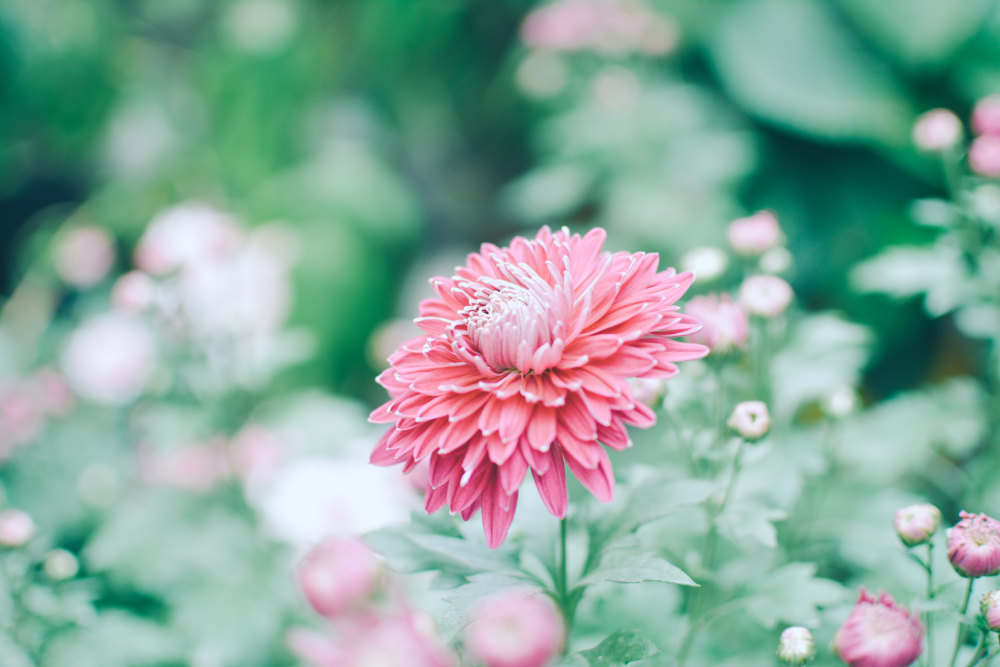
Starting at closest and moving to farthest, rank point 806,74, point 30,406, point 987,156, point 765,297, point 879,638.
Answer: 1. point 879,638
2. point 765,297
3. point 987,156
4. point 30,406
5. point 806,74

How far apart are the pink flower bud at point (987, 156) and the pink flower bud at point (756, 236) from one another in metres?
0.37

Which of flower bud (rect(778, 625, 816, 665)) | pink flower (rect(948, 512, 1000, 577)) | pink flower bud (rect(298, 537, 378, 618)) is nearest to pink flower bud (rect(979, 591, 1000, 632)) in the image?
pink flower (rect(948, 512, 1000, 577))

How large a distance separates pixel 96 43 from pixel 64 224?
791 mm

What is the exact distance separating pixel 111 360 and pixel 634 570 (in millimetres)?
1690

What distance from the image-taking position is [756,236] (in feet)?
3.31

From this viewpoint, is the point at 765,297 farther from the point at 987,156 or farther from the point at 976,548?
the point at 987,156

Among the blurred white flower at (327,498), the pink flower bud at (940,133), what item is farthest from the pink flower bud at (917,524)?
the blurred white flower at (327,498)

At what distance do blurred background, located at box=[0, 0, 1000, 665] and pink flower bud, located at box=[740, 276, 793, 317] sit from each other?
142 mm

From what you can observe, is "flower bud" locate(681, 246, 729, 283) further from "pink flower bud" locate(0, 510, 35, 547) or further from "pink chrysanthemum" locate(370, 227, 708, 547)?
"pink flower bud" locate(0, 510, 35, 547)

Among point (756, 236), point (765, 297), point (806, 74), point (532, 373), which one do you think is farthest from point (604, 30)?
point (532, 373)

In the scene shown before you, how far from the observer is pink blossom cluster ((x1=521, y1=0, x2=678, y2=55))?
196cm

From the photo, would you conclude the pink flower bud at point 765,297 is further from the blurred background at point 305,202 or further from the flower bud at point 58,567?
the flower bud at point 58,567

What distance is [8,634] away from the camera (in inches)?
41.3

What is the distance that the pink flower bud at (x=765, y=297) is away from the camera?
93 cm
